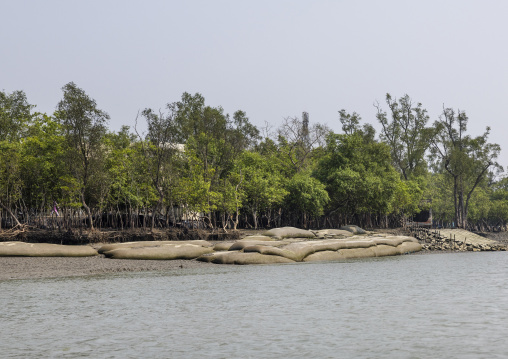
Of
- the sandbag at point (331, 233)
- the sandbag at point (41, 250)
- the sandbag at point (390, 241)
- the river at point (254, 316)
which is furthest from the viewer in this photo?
the sandbag at point (331, 233)

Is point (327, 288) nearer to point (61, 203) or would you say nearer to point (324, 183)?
point (61, 203)

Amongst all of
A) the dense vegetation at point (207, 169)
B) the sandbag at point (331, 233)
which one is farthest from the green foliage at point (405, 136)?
the sandbag at point (331, 233)

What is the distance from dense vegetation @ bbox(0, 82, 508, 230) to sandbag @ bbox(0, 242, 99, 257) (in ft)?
21.7

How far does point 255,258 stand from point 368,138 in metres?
41.1

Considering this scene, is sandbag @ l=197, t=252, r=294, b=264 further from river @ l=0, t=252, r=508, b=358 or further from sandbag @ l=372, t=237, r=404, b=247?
sandbag @ l=372, t=237, r=404, b=247

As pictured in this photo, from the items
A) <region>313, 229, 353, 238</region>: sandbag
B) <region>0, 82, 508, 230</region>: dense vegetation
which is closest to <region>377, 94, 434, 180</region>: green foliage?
<region>0, 82, 508, 230</region>: dense vegetation

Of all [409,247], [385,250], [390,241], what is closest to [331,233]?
[409,247]

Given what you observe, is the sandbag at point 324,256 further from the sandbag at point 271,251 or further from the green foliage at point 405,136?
the green foliage at point 405,136

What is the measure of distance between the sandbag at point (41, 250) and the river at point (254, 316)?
9.51 metres

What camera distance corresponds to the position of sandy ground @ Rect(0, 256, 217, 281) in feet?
86.0

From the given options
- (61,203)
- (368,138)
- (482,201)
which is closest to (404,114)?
(368,138)

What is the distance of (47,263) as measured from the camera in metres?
30.3

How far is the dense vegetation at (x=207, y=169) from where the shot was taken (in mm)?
44281

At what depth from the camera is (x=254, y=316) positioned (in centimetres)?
1509
